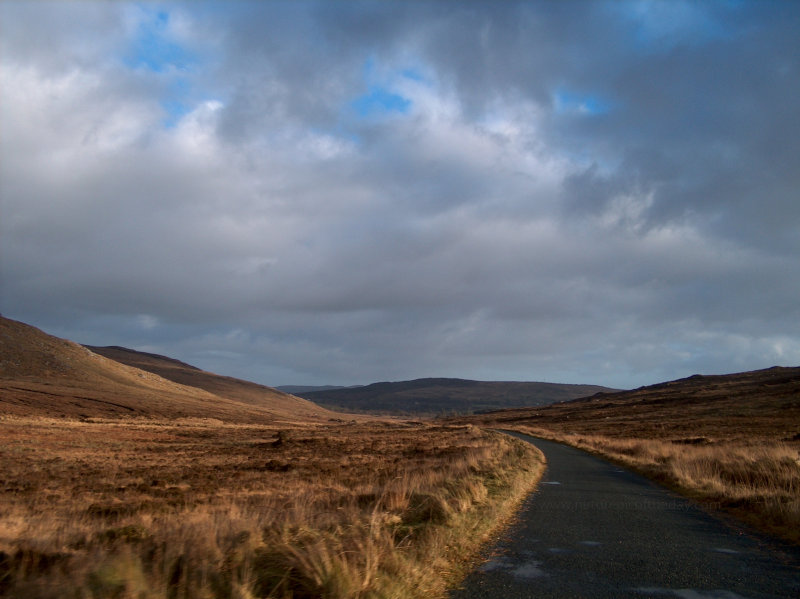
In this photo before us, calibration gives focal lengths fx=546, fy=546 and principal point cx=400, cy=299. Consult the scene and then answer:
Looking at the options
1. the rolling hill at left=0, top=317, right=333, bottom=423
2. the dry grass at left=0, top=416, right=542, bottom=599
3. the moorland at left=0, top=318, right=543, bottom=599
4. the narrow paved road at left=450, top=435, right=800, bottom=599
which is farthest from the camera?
the rolling hill at left=0, top=317, right=333, bottom=423

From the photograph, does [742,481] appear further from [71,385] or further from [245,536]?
[71,385]

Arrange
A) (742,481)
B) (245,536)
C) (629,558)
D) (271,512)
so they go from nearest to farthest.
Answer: (245,536) < (629,558) < (271,512) < (742,481)

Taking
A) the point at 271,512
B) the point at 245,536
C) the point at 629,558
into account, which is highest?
the point at 245,536

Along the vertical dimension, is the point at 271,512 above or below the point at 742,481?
below

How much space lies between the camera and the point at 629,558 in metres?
8.43

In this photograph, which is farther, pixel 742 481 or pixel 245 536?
pixel 742 481

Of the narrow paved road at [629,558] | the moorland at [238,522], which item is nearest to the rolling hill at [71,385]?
the moorland at [238,522]

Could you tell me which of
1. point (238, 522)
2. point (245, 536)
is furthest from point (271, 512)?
point (245, 536)

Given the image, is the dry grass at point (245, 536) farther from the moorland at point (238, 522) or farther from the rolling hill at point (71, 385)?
the rolling hill at point (71, 385)

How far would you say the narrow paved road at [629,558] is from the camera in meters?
6.88

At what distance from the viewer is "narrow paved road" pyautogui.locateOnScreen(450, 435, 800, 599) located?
6.88 m

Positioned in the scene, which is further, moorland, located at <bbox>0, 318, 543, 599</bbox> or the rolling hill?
the rolling hill

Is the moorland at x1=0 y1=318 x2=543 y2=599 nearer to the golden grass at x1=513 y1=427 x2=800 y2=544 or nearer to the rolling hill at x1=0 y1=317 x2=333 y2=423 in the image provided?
the golden grass at x1=513 y1=427 x2=800 y2=544

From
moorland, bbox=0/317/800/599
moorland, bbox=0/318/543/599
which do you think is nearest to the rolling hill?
moorland, bbox=0/317/800/599
